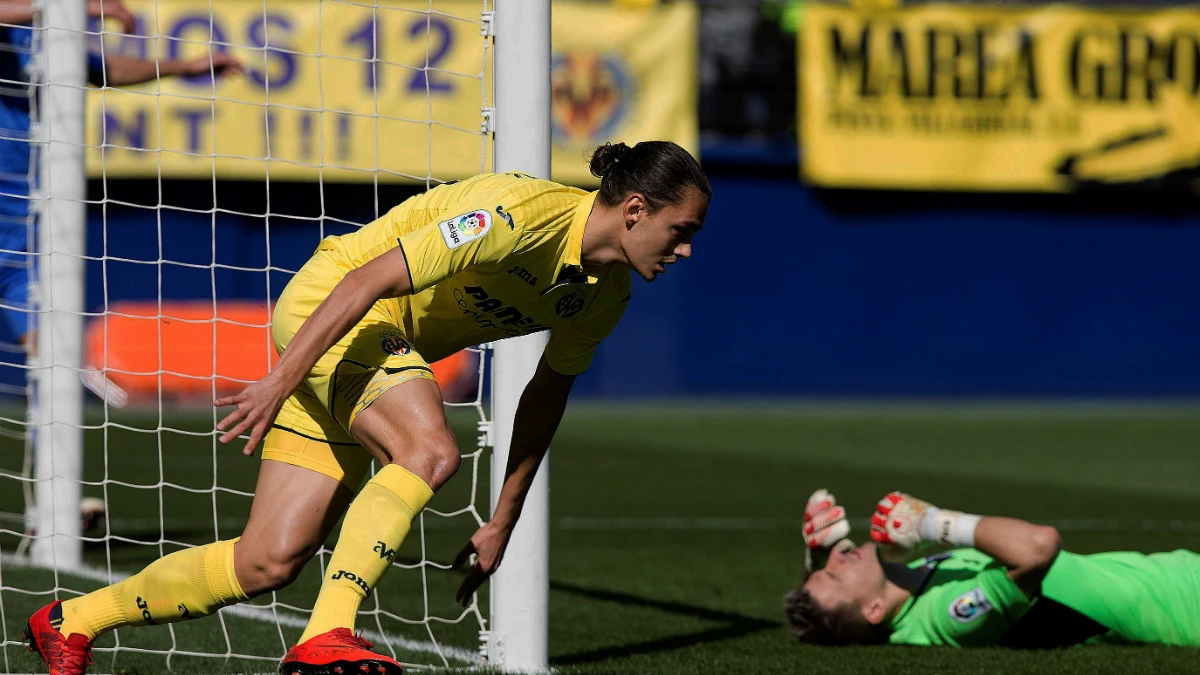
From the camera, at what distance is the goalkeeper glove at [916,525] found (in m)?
5.08

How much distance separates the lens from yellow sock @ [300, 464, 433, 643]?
3.50m

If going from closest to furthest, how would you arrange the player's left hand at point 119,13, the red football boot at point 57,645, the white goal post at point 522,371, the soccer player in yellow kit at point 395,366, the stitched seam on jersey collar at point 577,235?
the soccer player in yellow kit at point 395,366
the stitched seam on jersey collar at point 577,235
the red football boot at point 57,645
the white goal post at point 522,371
the player's left hand at point 119,13

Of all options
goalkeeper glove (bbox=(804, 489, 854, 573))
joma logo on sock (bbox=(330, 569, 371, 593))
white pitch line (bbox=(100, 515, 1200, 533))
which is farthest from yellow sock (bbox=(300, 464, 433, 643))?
white pitch line (bbox=(100, 515, 1200, 533))

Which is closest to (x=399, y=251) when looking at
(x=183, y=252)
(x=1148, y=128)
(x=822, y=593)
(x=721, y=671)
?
(x=721, y=671)

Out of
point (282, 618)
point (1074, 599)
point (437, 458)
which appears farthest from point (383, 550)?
point (1074, 599)

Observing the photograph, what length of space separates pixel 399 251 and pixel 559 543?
14.8 ft

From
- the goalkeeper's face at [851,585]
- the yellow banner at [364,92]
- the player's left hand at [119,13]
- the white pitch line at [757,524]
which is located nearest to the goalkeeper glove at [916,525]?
the goalkeeper's face at [851,585]

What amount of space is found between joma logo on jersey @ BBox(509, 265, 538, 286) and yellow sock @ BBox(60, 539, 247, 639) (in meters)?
1.03

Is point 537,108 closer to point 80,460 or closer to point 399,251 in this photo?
point 399,251

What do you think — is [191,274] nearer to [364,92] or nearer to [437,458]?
[364,92]

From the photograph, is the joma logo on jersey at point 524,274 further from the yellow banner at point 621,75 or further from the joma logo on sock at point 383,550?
the yellow banner at point 621,75

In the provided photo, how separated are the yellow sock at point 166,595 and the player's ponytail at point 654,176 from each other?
4.45 ft

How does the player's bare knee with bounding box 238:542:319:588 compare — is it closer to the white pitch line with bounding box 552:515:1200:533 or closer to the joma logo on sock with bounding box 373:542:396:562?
the joma logo on sock with bounding box 373:542:396:562

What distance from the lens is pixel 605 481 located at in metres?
10.8
